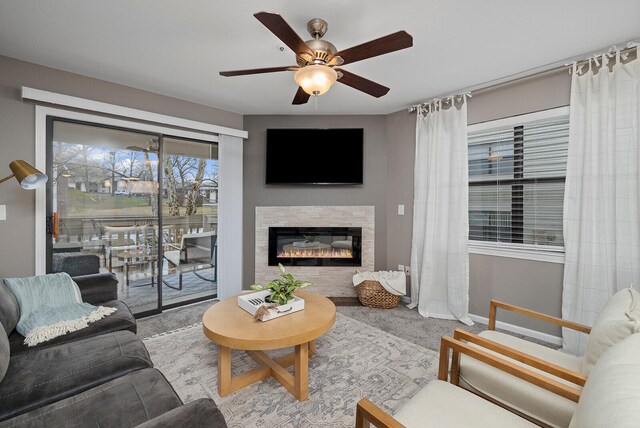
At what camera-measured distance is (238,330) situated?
1.81m

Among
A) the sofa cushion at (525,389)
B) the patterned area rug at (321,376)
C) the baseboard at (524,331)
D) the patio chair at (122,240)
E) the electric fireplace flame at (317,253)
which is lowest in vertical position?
the patterned area rug at (321,376)

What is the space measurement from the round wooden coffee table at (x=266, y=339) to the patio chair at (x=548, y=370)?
0.88m

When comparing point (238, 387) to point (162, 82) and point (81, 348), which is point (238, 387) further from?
point (162, 82)

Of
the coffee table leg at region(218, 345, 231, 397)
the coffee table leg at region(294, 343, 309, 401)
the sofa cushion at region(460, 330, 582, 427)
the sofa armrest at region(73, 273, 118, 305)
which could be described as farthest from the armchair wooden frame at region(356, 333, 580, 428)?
the sofa armrest at region(73, 273, 118, 305)

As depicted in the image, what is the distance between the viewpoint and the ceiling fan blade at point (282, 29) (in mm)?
1366

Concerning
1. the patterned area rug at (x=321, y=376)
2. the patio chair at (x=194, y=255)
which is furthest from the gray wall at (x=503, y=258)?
the patio chair at (x=194, y=255)

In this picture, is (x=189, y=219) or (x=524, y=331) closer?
(x=524, y=331)

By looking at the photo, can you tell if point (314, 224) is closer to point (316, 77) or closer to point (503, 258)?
point (503, 258)

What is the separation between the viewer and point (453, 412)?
1.17 meters

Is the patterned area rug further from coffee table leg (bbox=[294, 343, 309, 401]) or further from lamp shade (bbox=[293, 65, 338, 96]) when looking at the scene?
lamp shade (bbox=[293, 65, 338, 96])

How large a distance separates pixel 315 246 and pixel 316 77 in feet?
8.52

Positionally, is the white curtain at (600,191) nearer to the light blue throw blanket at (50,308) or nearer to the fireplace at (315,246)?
the fireplace at (315,246)


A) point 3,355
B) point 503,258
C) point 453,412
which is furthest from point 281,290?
point 503,258

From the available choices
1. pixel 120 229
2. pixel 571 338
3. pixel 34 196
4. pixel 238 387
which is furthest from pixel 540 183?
pixel 34 196
